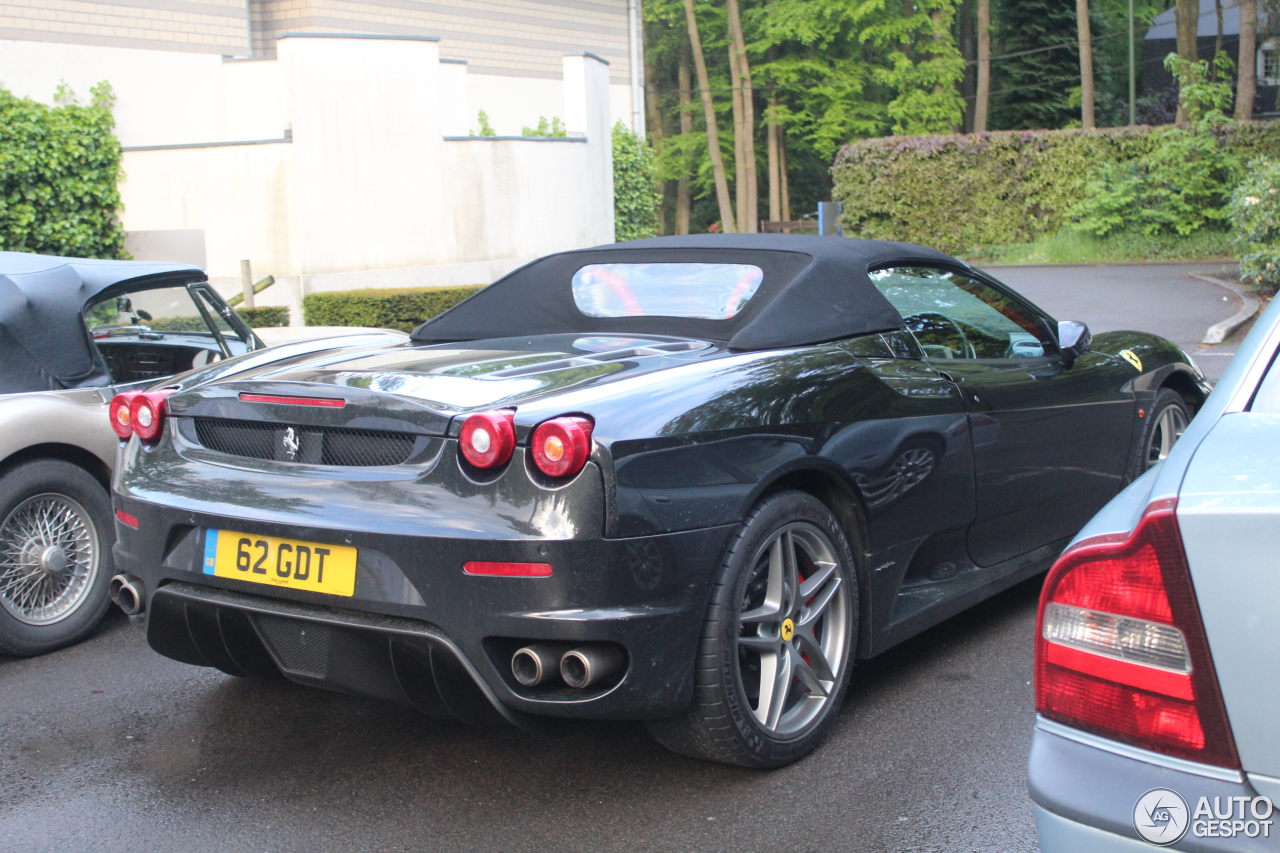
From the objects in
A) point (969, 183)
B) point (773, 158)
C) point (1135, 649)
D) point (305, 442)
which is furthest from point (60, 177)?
point (773, 158)

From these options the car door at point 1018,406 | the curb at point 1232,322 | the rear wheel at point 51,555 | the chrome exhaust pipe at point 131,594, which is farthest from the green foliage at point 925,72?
the chrome exhaust pipe at point 131,594

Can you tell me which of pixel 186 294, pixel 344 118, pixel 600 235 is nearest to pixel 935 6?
pixel 600 235

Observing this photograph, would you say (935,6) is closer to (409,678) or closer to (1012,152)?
(1012,152)

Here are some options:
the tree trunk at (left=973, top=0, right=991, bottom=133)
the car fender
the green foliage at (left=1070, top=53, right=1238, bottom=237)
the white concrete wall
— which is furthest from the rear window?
the tree trunk at (left=973, top=0, right=991, bottom=133)

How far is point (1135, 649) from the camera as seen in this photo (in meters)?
1.82

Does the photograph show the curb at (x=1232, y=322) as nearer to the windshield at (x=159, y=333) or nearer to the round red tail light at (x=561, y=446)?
the windshield at (x=159, y=333)

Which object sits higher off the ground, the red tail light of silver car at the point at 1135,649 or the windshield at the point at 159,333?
the windshield at the point at 159,333

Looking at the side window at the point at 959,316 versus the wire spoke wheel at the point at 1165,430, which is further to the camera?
the wire spoke wheel at the point at 1165,430

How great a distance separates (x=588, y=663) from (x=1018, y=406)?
2119mm

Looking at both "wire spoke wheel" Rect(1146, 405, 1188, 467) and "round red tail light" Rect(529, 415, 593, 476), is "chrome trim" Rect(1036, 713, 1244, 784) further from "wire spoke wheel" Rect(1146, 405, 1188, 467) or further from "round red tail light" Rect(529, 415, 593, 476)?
"wire spoke wheel" Rect(1146, 405, 1188, 467)

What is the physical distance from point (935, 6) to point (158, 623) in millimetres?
40222

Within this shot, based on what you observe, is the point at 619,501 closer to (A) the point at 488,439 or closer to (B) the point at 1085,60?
(A) the point at 488,439

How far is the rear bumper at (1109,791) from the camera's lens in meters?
1.67

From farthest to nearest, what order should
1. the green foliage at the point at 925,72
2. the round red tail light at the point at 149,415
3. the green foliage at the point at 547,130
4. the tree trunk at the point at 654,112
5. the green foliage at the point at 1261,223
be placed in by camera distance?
the tree trunk at the point at 654,112
the green foliage at the point at 925,72
the green foliage at the point at 547,130
the green foliage at the point at 1261,223
the round red tail light at the point at 149,415
